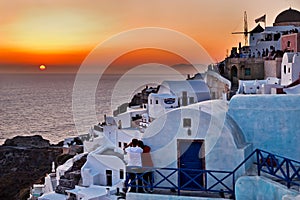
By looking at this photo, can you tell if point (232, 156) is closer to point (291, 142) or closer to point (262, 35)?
point (291, 142)

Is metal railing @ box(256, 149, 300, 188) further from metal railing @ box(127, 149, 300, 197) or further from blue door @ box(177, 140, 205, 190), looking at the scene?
blue door @ box(177, 140, 205, 190)

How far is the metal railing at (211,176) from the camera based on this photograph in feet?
28.8

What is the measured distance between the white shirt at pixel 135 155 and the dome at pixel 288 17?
45384mm

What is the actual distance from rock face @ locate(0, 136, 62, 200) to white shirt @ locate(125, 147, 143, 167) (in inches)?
1186

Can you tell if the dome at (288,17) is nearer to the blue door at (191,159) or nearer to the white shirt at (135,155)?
the blue door at (191,159)

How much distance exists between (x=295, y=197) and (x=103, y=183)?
1935cm

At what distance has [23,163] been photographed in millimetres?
53656

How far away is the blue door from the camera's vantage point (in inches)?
381

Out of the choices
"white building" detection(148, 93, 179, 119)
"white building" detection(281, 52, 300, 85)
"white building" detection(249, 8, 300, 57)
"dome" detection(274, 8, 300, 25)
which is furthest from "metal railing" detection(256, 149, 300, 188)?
"dome" detection(274, 8, 300, 25)

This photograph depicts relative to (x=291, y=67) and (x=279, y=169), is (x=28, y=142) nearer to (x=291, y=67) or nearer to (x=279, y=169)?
(x=291, y=67)

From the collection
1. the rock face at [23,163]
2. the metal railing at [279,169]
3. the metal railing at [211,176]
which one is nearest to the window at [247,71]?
the rock face at [23,163]

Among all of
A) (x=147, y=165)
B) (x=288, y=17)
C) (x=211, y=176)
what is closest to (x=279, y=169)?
(x=211, y=176)

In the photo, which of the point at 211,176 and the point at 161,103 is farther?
the point at 161,103

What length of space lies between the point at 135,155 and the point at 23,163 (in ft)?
157
